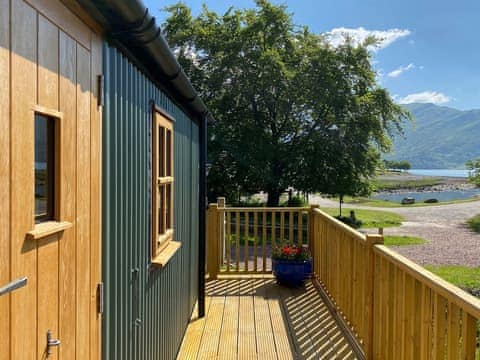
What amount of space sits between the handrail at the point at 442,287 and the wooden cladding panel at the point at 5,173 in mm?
1645

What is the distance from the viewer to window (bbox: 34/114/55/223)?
116cm

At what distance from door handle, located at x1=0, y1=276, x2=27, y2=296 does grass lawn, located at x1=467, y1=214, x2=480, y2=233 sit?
52.4 ft

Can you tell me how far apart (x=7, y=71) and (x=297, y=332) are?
3636mm

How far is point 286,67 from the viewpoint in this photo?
44.3 feet

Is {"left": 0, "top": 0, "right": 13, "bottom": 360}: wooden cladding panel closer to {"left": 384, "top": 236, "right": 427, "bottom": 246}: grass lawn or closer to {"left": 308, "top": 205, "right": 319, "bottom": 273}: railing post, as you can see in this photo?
{"left": 308, "top": 205, "right": 319, "bottom": 273}: railing post

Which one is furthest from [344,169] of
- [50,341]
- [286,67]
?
[50,341]

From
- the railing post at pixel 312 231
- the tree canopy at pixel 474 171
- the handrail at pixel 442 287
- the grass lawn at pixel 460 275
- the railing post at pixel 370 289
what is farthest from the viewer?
the tree canopy at pixel 474 171

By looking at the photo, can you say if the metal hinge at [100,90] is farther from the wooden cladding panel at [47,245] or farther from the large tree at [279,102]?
the large tree at [279,102]

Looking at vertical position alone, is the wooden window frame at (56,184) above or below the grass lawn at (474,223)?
above

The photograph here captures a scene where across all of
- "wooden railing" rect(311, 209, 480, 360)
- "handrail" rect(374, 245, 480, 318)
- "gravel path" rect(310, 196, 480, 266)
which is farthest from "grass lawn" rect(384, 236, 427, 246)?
"handrail" rect(374, 245, 480, 318)

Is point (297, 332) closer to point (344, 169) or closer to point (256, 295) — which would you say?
point (256, 295)

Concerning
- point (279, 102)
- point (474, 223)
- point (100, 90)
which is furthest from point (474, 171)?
point (100, 90)

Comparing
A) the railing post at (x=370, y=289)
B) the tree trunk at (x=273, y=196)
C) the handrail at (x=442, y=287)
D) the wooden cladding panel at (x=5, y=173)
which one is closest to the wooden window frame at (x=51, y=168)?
the wooden cladding panel at (x=5, y=173)

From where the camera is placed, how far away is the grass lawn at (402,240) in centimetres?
1091
